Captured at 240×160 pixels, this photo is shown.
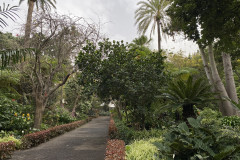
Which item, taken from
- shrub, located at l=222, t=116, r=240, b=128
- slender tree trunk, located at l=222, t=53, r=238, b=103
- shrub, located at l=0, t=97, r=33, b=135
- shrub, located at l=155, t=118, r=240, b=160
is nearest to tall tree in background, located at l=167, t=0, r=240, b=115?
shrub, located at l=155, t=118, r=240, b=160

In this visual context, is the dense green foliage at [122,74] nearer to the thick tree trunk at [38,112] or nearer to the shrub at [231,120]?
the thick tree trunk at [38,112]

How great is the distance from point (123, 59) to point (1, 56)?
230 inches

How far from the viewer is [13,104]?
425 inches

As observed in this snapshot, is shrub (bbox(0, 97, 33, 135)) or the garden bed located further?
shrub (bbox(0, 97, 33, 135))

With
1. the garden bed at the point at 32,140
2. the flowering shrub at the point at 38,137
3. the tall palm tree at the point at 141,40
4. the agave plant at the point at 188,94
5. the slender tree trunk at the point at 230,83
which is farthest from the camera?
the tall palm tree at the point at 141,40

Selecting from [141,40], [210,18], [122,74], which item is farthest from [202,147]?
[141,40]

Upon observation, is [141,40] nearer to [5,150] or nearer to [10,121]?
[10,121]

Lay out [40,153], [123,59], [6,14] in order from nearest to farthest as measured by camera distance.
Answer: [6,14]
[40,153]
[123,59]

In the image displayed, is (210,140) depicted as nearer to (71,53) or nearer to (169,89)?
(169,89)

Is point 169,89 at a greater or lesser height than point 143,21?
lesser

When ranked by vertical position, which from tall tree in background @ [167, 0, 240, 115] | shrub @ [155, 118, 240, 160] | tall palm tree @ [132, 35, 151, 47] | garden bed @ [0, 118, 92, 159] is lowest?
garden bed @ [0, 118, 92, 159]

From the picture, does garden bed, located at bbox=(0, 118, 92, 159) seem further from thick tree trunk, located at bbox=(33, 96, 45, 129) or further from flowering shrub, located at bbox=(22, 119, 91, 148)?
thick tree trunk, located at bbox=(33, 96, 45, 129)

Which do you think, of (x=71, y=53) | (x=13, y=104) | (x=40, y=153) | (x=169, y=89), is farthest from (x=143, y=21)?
(x=40, y=153)

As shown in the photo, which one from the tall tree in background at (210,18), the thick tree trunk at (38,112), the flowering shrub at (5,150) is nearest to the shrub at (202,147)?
the tall tree in background at (210,18)
